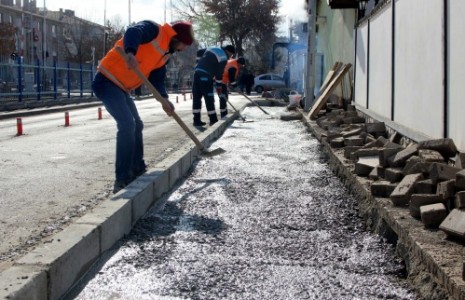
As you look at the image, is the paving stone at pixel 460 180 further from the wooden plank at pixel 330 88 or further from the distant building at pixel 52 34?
the distant building at pixel 52 34

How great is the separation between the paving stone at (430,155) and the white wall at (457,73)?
17 cm

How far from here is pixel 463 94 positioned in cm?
428

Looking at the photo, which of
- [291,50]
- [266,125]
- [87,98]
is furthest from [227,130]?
[291,50]

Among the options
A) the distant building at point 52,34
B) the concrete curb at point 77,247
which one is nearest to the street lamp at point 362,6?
the concrete curb at point 77,247

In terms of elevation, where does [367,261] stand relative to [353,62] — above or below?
below

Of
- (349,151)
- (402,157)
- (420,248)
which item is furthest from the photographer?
(349,151)

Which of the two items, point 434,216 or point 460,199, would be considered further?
point 434,216

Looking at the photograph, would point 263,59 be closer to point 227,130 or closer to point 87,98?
point 87,98

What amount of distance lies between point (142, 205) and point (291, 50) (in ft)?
93.4

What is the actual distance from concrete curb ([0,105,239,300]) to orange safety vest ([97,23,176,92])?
951mm

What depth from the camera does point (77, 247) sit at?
3172 mm

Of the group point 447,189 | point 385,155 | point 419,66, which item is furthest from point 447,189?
point 419,66

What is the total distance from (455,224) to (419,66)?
3036 millimetres

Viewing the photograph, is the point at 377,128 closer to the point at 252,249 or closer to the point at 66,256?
the point at 252,249
